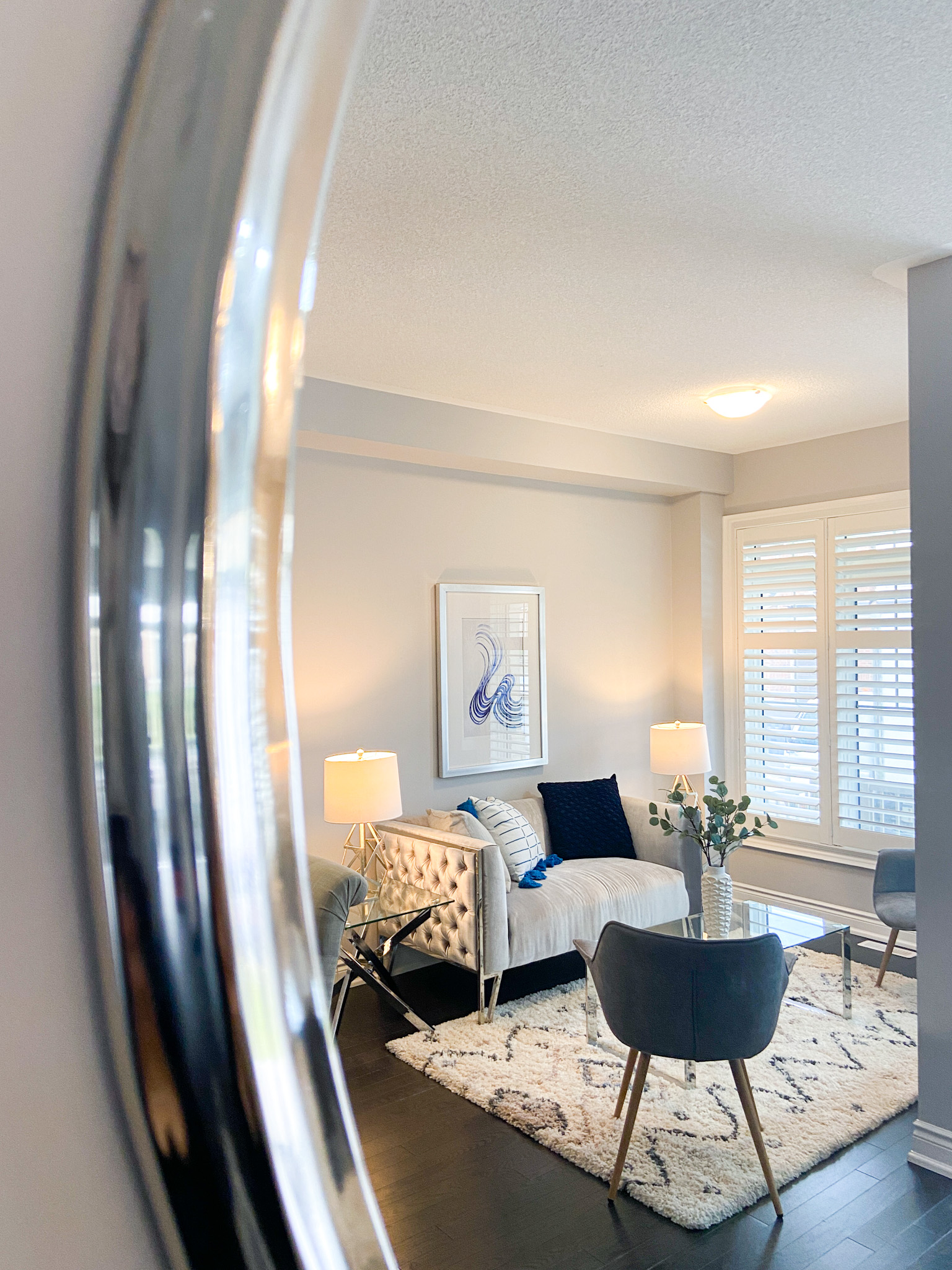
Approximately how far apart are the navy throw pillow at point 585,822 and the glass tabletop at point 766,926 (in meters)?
0.80

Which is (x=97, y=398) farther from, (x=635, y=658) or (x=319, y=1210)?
(x=635, y=658)

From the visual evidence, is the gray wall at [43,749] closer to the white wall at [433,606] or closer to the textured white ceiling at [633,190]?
the textured white ceiling at [633,190]

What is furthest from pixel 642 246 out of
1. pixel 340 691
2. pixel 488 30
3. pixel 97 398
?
pixel 97 398

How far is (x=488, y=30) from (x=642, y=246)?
116 cm

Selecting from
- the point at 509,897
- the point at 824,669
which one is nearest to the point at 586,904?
the point at 509,897

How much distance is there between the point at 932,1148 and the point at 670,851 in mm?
2290

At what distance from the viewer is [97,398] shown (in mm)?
189

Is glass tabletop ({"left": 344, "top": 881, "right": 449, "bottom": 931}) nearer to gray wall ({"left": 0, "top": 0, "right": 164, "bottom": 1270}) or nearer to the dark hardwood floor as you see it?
the dark hardwood floor

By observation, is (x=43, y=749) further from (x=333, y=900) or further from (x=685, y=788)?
(x=685, y=788)

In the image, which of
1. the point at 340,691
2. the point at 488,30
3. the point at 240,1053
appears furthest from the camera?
the point at 340,691

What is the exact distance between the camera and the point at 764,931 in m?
3.95

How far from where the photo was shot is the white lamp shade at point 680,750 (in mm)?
5270

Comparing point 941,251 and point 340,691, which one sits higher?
point 941,251

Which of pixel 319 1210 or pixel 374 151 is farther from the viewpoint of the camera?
pixel 374 151
